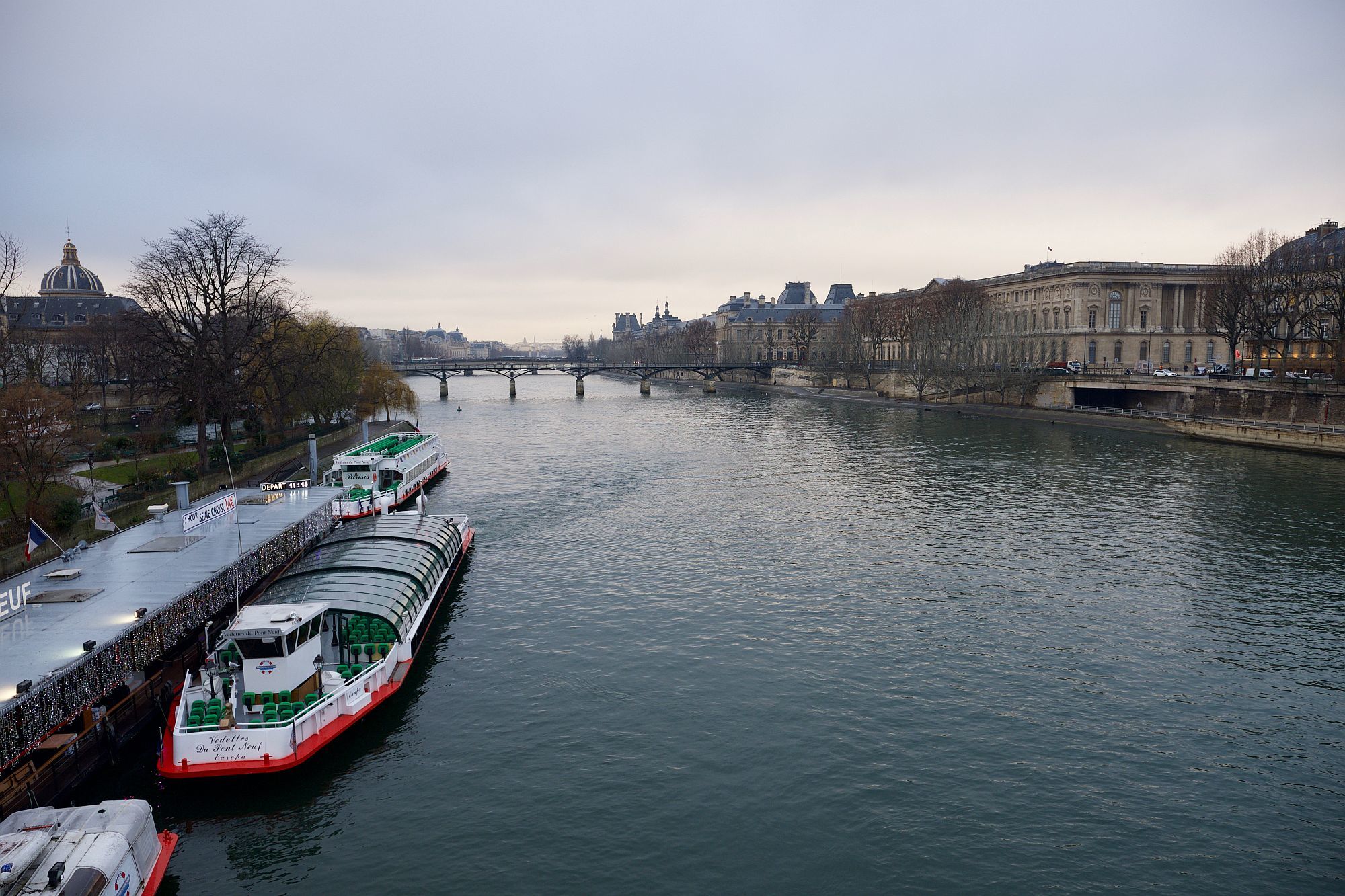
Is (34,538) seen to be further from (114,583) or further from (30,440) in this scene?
(30,440)

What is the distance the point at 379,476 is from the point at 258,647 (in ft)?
104

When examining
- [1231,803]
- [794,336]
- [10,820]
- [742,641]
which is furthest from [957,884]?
[794,336]

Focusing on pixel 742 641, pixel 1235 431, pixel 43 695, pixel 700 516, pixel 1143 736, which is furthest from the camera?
pixel 1235 431

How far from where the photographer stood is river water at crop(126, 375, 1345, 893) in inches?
693

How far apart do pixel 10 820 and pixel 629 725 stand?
13.6 metres

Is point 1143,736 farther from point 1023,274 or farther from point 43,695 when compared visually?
point 1023,274

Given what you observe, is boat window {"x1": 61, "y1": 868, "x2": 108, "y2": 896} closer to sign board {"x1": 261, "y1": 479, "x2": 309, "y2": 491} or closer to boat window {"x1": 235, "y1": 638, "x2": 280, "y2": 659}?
boat window {"x1": 235, "y1": 638, "x2": 280, "y2": 659}

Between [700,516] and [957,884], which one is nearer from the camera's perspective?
[957,884]

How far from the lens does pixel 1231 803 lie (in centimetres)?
1930

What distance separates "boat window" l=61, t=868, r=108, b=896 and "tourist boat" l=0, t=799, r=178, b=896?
0.01 metres

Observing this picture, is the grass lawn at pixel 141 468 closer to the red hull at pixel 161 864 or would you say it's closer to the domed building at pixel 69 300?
the red hull at pixel 161 864

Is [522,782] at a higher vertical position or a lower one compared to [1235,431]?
lower

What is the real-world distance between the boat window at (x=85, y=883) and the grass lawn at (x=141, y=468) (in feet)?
126

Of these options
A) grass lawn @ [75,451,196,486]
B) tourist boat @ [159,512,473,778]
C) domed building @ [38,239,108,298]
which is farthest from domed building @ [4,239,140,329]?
tourist boat @ [159,512,473,778]
